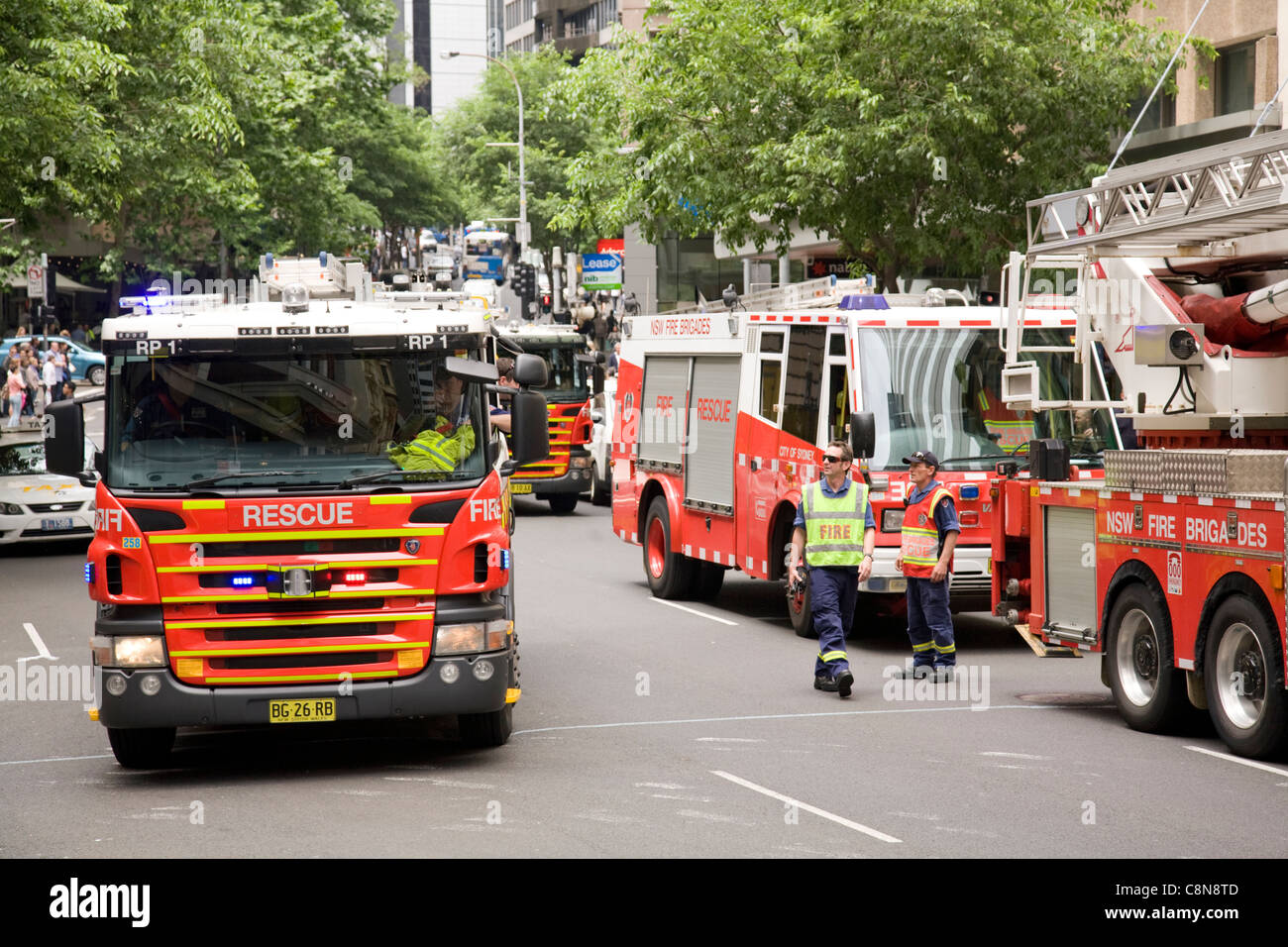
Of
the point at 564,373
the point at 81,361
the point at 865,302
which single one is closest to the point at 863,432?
the point at 865,302

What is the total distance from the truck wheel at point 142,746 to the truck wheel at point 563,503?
18106 millimetres

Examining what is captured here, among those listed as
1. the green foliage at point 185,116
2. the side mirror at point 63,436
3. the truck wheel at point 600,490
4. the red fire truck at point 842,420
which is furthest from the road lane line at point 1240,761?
the truck wheel at point 600,490

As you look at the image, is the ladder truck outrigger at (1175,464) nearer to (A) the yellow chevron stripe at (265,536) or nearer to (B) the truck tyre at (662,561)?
(A) the yellow chevron stripe at (265,536)

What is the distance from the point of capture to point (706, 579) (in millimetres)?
18109

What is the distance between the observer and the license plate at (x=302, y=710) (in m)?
9.23

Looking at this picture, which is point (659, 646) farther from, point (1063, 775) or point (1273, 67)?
point (1273, 67)

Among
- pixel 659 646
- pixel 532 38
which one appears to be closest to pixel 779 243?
pixel 659 646

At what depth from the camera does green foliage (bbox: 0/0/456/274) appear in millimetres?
21125

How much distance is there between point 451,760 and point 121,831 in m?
2.16

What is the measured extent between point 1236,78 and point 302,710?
70.7ft

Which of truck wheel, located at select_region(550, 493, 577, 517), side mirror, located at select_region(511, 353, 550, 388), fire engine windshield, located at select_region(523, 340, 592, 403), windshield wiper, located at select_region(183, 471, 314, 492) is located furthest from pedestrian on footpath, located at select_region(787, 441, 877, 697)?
truck wheel, located at select_region(550, 493, 577, 517)

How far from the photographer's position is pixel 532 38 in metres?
113

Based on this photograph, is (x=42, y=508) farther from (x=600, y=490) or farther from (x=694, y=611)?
(x=600, y=490)

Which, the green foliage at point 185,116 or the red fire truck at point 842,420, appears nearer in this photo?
the red fire truck at point 842,420
